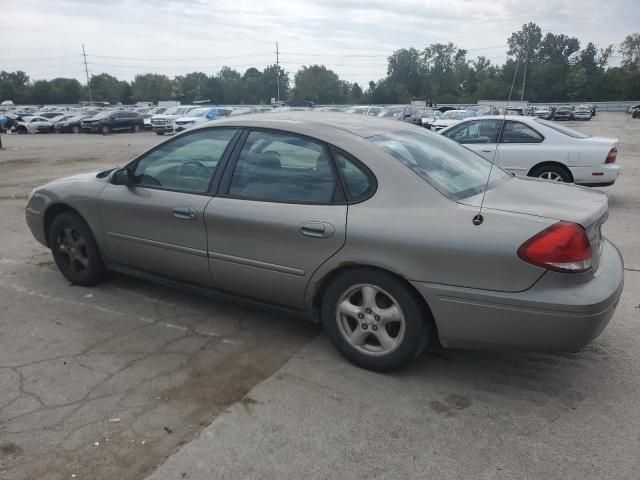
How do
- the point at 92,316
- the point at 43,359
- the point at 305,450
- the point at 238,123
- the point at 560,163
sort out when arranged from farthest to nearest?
1. the point at 560,163
2. the point at 92,316
3. the point at 238,123
4. the point at 43,359
5. the point at 305,450

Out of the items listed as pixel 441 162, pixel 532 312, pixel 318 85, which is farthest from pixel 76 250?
pixel 318 85

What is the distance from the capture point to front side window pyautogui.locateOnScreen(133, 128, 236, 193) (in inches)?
156

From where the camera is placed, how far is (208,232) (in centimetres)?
383

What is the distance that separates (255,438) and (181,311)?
1876mm

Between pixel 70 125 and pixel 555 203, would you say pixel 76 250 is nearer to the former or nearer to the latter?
pixel 555 203

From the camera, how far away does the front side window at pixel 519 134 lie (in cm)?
875

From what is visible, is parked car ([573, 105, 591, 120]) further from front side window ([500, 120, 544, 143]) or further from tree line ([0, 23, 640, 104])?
front side window ([500, 120, 544, 143])

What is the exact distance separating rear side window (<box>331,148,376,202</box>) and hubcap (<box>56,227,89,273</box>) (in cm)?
265

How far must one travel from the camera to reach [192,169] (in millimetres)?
4074

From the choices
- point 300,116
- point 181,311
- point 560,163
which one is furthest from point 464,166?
point 560,163

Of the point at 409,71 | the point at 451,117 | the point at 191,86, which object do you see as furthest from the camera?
the point at 191,86

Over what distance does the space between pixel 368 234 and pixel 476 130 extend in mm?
7040

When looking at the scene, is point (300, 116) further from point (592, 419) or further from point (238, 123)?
point (592, 419)

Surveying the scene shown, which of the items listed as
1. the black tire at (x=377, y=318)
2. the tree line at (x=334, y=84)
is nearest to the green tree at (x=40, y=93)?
the tree line at (x=334, y=84)
